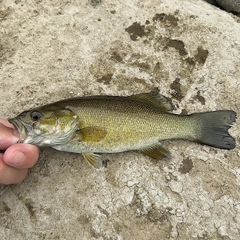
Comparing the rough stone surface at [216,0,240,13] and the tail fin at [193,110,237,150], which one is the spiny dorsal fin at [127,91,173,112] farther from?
the rough stone surface at [216,0,240,13]

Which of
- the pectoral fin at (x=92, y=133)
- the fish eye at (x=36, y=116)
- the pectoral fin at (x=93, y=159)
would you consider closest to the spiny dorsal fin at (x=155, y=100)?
the pectoral fin at (x=92, y=133)

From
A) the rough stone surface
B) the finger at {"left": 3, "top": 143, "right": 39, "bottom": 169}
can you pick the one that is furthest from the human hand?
the rough stone surface

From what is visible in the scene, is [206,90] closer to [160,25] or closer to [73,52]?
[160,25]

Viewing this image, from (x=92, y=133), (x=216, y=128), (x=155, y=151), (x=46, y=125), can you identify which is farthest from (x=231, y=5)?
(x=46, y=125)

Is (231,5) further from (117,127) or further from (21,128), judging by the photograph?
(21,128)

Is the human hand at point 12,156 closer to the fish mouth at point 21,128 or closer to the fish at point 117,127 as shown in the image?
the fish mouth at point 21,128
